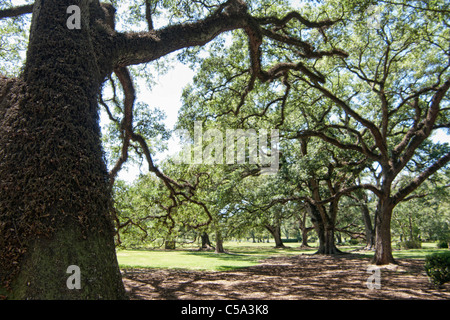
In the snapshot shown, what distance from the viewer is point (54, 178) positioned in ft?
11.1

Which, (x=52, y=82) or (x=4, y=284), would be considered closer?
(x=4, y=284)

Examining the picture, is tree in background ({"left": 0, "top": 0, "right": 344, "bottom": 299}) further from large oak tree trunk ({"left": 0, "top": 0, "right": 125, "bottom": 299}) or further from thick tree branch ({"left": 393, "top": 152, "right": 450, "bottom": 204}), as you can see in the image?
thick tree branch ({"left": 393, "top": 152, "right": 450, "bottom": 204})

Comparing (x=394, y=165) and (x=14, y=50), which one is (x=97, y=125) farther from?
(x=394, y=165)

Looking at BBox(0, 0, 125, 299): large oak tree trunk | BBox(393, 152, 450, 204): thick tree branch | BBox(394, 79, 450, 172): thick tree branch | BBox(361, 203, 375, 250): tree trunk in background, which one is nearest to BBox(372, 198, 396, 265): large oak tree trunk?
BBox(393, 152, 450, 204): thick tree branch

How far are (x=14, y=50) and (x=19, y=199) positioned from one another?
32.8ft

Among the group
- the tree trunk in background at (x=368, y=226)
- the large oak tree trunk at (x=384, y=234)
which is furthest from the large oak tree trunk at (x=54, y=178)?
the tree trunk in background at (x=368, y=226)

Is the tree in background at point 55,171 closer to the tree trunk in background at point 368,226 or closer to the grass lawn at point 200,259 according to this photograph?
the grass lawn at point 200,259

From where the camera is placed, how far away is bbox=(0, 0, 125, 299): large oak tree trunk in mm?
3176

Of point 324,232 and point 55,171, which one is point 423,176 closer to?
point 324,232

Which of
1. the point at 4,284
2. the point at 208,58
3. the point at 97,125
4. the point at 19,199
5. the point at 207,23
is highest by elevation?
the point at 208,58

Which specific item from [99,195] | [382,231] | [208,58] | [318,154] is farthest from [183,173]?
[99,195]

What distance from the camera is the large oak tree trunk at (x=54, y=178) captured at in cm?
318

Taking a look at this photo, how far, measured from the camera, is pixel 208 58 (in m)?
10.1
